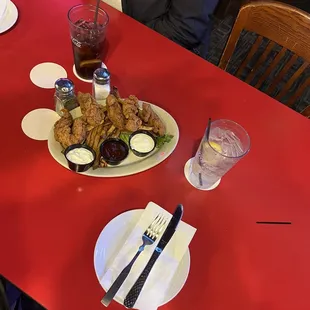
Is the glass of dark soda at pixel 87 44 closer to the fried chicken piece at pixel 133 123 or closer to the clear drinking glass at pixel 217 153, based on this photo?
the fried chicken piece at pixel 133 123

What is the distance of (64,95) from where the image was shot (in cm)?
112

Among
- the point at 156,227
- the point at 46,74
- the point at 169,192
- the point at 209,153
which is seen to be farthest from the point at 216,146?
the point at 46,74

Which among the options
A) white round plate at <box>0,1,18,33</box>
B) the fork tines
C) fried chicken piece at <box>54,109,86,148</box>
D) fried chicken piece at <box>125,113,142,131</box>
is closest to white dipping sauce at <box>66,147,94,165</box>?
fried chicken piece at <box>54,109,86,148</box>

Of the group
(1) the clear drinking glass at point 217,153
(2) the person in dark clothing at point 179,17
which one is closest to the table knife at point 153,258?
(1) the clear drinking glass at point 217,153

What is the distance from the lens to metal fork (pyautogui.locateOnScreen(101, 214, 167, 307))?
0.87 m

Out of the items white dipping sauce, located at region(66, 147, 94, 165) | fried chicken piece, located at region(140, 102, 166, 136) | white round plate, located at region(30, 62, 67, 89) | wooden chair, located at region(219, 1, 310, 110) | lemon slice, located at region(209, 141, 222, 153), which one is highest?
wooden chair, located at region(219, 1, 310, 110)

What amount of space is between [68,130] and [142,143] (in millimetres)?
203

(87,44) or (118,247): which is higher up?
(87,44)

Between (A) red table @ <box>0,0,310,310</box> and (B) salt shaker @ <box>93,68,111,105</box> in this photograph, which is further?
(B) salt shaker @ <box>93,68,111,105</box>

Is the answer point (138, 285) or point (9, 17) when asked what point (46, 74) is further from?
point (138, 285)

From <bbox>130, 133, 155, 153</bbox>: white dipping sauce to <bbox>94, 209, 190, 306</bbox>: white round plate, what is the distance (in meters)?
0.18

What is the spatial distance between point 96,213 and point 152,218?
14 centimetres

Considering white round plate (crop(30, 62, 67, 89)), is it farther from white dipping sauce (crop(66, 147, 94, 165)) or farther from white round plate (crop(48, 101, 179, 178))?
white dipping sauce (crop(66, 147, 94, 165))

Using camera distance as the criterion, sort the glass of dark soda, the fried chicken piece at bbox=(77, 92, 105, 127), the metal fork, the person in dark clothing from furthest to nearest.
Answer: the person in dark clothing < the glass of dark soda < the fried chicken piece at bbox=(77, 92, 105, 127) < the metal fork
